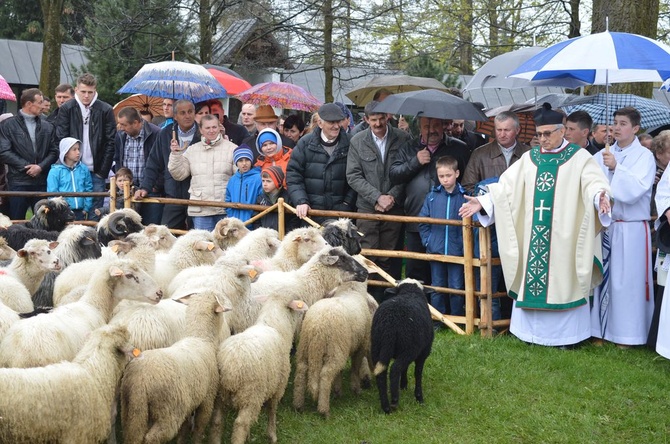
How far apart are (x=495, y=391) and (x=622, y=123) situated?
126 inches

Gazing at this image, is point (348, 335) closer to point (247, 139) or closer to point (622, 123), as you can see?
point (622, 123)

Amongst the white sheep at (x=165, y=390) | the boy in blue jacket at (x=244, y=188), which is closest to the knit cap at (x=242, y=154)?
the boy in blue jacket at (x=244, y=188)

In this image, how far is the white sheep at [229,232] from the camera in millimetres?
8289

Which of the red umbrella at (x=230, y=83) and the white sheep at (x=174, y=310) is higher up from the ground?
the red umbrella at (x=230, y=83)

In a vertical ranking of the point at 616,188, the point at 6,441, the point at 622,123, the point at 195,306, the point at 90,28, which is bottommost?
the point at 6,441

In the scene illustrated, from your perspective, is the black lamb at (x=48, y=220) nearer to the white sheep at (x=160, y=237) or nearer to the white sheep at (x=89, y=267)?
the white sheep at (x=160, y=237)

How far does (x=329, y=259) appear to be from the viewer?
6918 mm

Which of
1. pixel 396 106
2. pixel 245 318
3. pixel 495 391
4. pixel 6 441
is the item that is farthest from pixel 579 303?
pixel 6 441

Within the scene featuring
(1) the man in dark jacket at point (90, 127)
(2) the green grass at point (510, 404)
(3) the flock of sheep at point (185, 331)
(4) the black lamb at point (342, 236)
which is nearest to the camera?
(3) the flock of sheep at point (185, 331)

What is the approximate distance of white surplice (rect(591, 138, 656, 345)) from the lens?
832 cm

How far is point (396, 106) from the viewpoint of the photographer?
8.73 m

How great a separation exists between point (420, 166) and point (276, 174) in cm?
169

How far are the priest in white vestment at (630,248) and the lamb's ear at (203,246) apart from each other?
4.01 m

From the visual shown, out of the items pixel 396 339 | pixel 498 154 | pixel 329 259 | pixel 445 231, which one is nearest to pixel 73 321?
pixel 329 259
